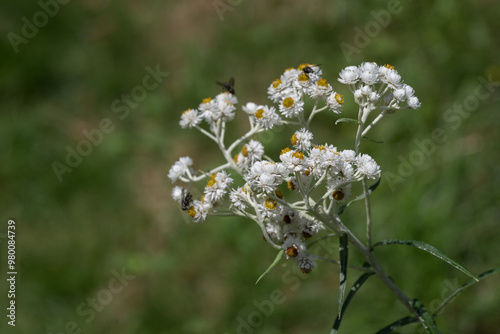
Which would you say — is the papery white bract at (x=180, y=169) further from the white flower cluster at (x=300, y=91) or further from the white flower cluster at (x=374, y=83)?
the white flower cluster at (x=374, y=83)

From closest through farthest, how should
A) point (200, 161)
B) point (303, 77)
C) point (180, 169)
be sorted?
point (303, 77)
point (180, 169)
point (200, 161)

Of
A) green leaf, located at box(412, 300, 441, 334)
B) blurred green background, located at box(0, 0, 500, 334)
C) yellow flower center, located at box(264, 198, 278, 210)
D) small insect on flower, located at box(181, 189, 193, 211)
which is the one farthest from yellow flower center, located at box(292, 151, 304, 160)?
blurred green background, located at box(0, 0, 500, 334)

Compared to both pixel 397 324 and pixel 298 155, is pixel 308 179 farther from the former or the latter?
pixel 397 324

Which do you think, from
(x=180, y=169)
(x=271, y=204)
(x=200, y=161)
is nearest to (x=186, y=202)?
(x=180, y=169)

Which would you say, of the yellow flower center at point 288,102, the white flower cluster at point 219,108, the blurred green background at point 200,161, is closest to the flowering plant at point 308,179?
the yellow flower center at point 288,102

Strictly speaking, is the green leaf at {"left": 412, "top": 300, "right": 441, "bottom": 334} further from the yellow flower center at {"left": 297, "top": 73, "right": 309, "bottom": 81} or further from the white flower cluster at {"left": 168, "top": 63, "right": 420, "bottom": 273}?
the yellow flower center at {"left": 297, "top": 73, "right": 309, "bottom": 81}
